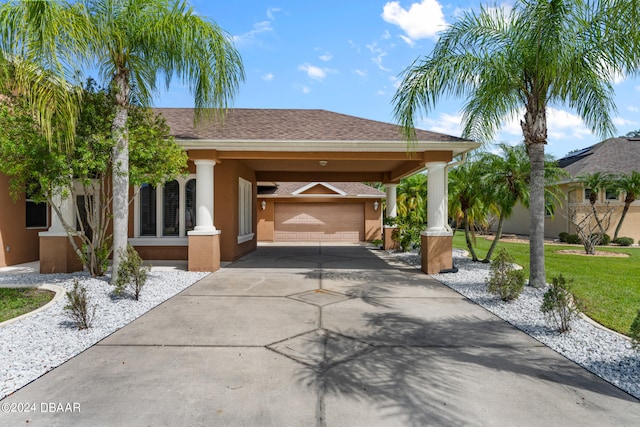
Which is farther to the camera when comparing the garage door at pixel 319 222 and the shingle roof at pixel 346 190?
the garage door at pixel 319 222

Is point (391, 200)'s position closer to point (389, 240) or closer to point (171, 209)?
point (389, 240)

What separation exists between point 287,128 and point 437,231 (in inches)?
229

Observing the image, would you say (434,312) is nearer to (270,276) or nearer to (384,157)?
(270,276)

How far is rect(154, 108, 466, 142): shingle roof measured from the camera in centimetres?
1056

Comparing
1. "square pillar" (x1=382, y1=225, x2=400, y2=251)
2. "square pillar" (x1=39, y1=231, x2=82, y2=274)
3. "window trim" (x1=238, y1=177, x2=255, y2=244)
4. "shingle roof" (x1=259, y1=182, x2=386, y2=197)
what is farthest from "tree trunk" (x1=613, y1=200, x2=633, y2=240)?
"square pillar" (x1=39, y1=231, x2=82, y2=274)

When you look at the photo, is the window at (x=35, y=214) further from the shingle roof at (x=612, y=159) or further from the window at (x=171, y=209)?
the shingle roof at (x=612, y=159)

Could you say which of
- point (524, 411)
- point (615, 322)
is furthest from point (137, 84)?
point (615, 322)

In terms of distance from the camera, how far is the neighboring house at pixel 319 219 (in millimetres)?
22781

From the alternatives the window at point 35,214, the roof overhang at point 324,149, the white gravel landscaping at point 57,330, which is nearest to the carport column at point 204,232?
the roof overhang at point 324,149

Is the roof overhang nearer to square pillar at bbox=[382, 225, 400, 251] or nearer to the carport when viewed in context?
the carport

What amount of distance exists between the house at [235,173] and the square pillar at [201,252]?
0.09 ft

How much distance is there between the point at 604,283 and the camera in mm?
9234

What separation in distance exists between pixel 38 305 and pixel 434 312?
7450 millimetres

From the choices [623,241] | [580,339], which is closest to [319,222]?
[623,241]
